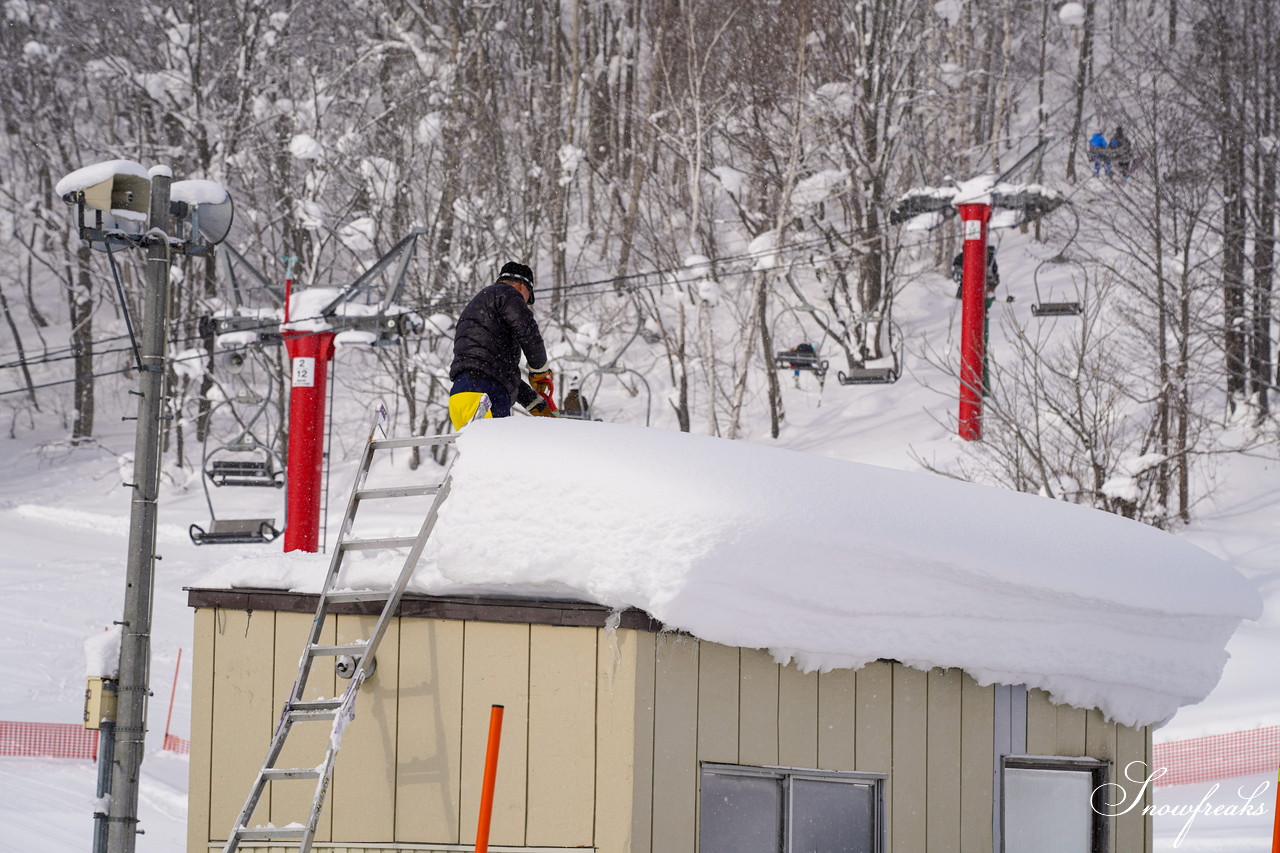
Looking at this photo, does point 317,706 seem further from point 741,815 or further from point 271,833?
point 741,815

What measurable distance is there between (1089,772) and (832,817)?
56.3 inches

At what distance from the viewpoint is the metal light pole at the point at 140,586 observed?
22.9 feet

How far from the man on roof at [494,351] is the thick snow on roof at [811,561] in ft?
4.07

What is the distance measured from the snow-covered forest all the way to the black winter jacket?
44.7ft

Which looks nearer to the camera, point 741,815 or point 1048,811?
point 741,815

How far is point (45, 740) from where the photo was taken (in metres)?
14.3

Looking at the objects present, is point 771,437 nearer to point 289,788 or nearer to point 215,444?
point 215,444

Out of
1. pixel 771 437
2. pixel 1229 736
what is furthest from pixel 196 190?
pixel 771 437

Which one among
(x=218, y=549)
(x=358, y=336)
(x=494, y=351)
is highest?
(x=358, y=336)

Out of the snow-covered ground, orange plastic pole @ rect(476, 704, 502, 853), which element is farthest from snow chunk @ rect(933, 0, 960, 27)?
orange plastic pole @ rect(476, 704, 502, 853)

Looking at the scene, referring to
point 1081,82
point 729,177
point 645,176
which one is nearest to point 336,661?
point 729,177

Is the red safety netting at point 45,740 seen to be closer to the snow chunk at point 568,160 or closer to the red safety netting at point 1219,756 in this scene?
the red safety netting at point 1219,756

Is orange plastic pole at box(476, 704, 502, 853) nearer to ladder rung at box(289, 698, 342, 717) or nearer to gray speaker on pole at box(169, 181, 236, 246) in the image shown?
ladder rung at box(289, 698, 342, 717)

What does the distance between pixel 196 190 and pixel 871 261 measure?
21847mm
